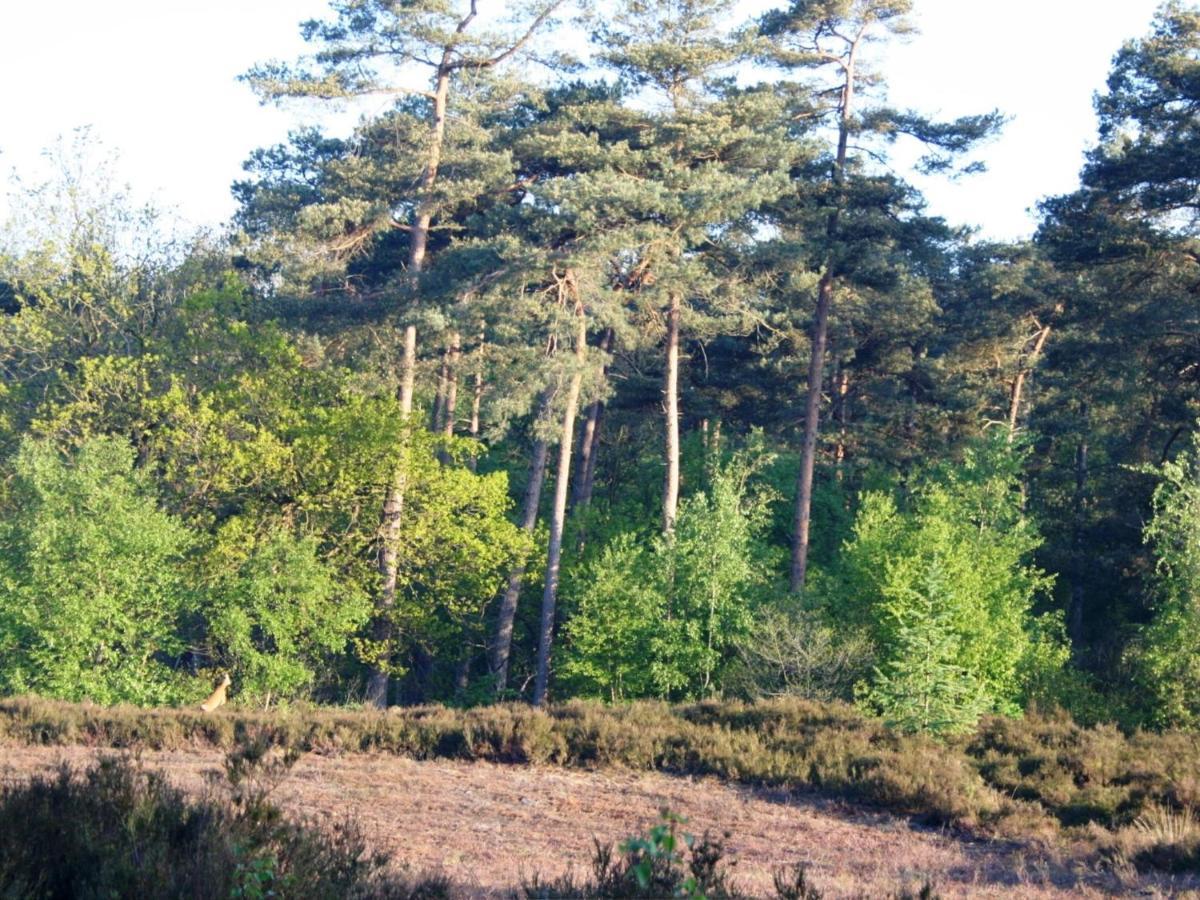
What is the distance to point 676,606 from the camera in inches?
1172

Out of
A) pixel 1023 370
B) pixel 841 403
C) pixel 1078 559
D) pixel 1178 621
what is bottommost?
pixel 1178 621

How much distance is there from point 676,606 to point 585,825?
17.6 metres

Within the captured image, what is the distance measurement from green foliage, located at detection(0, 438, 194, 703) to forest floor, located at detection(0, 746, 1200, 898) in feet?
34.7

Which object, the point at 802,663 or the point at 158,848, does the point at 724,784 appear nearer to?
the point at 158,848

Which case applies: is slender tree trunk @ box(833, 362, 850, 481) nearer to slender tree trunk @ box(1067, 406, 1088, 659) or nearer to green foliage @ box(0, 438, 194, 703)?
slender tree trunk @ box(1067, 406, 1088, 659)

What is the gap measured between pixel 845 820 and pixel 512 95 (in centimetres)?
2431

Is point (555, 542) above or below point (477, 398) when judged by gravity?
below

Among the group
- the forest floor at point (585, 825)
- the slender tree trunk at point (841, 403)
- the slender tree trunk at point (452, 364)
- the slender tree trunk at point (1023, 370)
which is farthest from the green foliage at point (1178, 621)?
the slender tree trunk at point (452, 364)

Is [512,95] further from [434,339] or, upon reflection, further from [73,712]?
[73,712]

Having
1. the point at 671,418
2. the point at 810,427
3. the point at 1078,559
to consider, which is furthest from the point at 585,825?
the point at 1078,559

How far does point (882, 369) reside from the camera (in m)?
34.9

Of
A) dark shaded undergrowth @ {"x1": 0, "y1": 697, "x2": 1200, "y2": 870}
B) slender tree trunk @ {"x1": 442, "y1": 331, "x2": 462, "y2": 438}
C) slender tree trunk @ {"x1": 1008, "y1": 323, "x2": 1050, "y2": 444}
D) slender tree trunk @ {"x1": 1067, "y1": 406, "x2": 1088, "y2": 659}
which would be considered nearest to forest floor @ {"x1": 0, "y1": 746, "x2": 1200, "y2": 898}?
dark shaded undergrowth @ {"x1": 0, "y1": 697, "x2": 1200, "y2": 870}

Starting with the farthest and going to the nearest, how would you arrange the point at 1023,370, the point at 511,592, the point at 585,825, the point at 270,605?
the point at 1023,370, the point at 511,592, the point at 270,605, the point at 585,825

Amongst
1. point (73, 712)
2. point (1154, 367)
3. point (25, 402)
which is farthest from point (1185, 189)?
point (25, 402)
